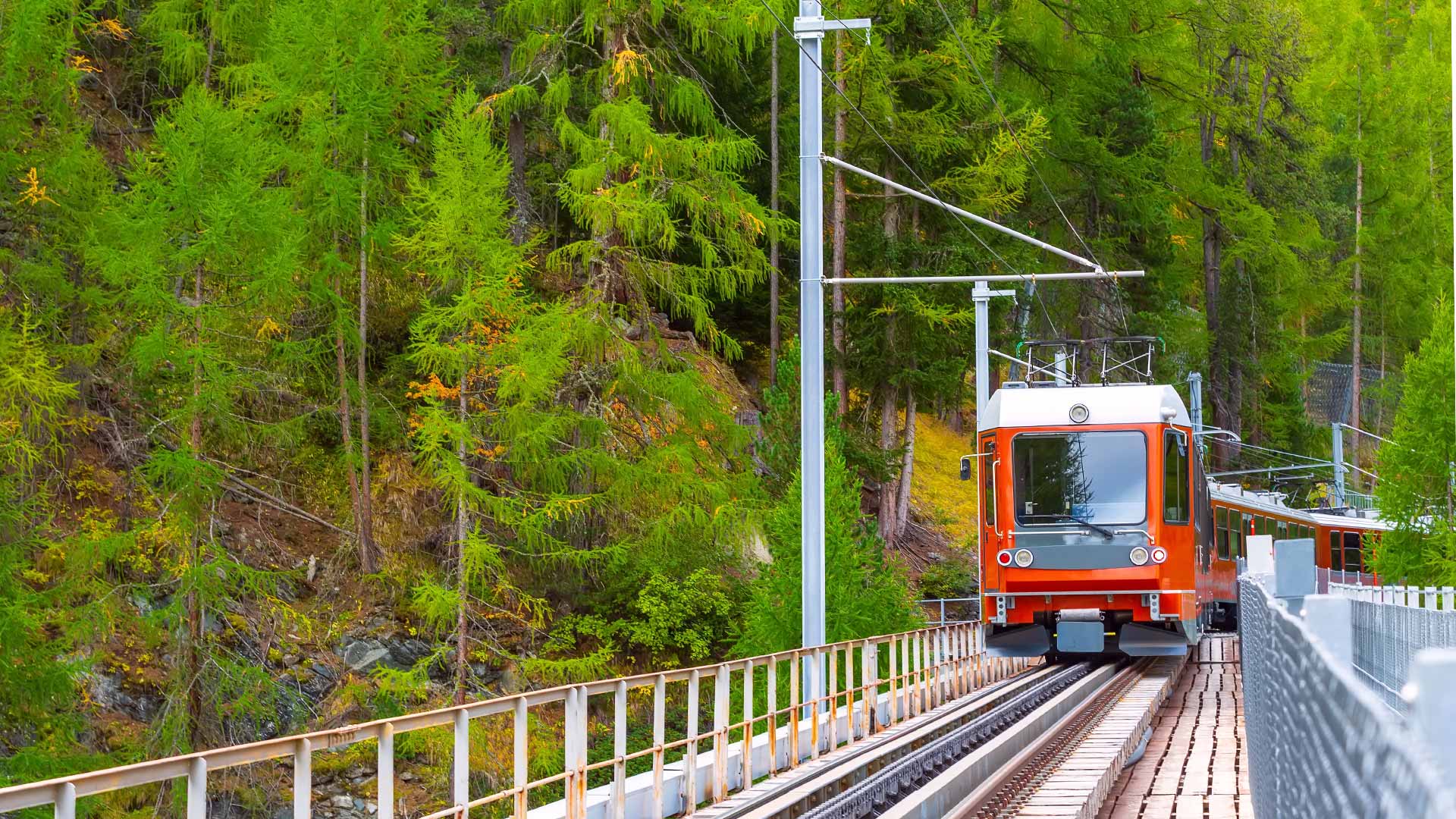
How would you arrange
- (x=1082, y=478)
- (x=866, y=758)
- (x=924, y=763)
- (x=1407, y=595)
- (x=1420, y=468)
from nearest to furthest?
(x=866, y=758), (x=924, y=763), (x=1082, y=478), (x=1407, y=595), (x=1420, y=468)

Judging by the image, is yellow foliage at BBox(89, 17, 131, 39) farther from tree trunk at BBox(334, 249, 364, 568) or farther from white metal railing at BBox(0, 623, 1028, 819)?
white metal railing at BBox(0, 623, 1028, 819)

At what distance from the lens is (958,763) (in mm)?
13430

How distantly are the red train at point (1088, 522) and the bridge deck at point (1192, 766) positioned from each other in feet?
4.16

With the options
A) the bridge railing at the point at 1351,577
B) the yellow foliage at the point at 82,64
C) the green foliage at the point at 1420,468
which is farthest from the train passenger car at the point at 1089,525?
the green foliage at the point at 1420,468

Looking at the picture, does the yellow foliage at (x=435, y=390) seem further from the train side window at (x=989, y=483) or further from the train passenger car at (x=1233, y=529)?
the train passenger car at (x=1233, y=529)

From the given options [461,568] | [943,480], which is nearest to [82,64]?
[461,568]

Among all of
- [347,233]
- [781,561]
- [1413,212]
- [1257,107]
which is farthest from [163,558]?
[1413,212]

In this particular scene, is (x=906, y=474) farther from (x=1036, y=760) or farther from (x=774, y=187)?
Answer: (x=1036, y=760)

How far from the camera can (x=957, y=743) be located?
1619cm

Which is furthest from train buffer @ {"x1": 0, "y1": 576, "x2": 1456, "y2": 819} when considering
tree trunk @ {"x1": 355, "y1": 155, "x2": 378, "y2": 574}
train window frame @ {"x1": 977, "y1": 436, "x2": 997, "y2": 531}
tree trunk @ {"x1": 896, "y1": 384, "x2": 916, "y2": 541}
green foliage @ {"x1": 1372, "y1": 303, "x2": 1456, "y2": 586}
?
green foliage @ {"x1": 1372, "y1": 303, "x2": 1456, "y2": 586}

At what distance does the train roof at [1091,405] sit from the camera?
826 inches

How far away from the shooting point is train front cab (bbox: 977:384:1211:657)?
20688 millimetres

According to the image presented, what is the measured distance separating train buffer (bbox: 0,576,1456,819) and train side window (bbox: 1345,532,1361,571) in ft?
65.1

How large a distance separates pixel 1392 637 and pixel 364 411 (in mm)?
18380
